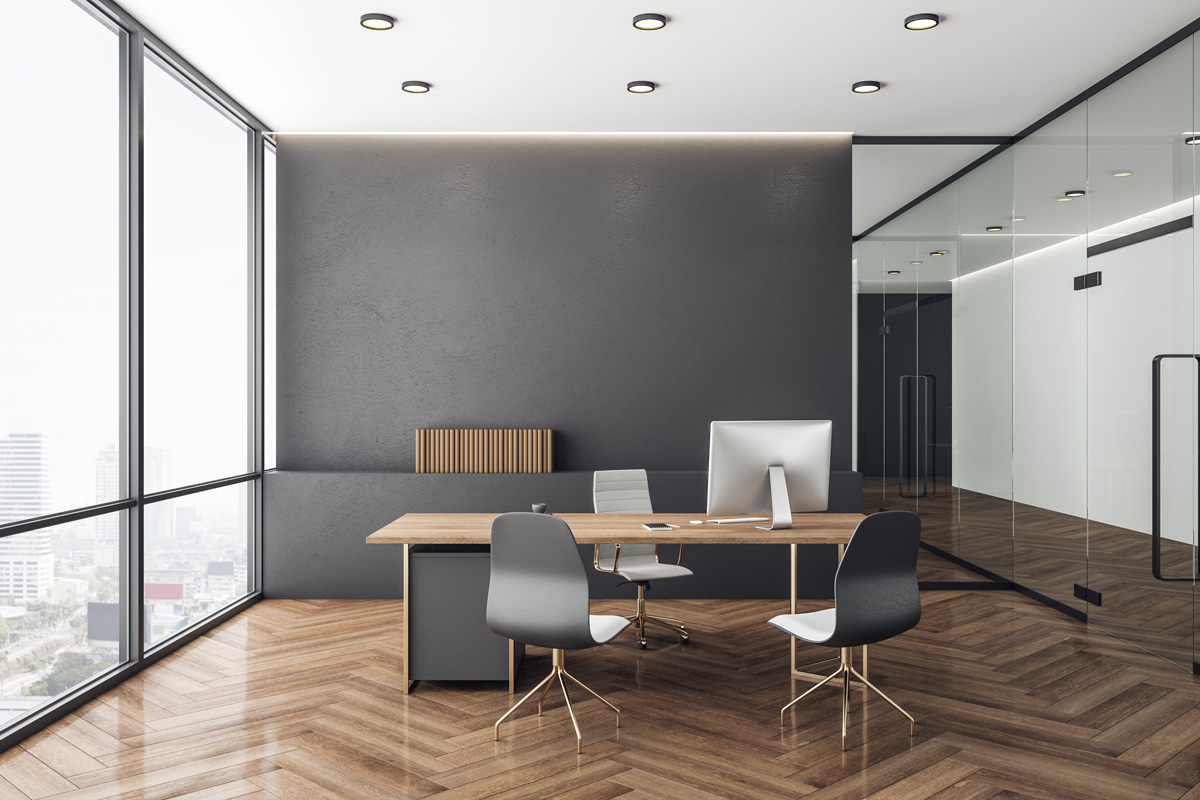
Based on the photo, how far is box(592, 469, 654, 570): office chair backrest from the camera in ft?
16.4

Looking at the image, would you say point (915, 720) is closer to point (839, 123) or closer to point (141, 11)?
point (839, 123)

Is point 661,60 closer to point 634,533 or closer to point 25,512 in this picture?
point 634,533

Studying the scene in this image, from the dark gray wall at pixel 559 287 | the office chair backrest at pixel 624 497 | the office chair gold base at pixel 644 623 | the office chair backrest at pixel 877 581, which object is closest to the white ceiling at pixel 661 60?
the dark gray wall at pixel 559 287

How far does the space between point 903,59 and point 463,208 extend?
325 cm

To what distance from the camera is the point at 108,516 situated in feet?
13.5

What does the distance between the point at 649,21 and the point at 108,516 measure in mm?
3841

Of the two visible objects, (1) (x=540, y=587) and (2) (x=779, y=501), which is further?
(2) (x=779, y=501)

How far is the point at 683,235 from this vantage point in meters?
6.20

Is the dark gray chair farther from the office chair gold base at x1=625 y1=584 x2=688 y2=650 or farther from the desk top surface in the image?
the office chair gold base at x1=625 y1=584 x2=688 y2=650

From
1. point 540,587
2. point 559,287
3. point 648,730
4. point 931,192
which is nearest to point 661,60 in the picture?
point 559,287

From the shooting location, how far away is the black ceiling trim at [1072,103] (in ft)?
14.4

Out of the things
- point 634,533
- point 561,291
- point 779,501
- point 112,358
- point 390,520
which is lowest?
point 390,520

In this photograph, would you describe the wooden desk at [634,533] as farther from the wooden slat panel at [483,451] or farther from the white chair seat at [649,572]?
the wooden slat panel at [483,451]

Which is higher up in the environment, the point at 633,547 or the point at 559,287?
the point at 559,287
